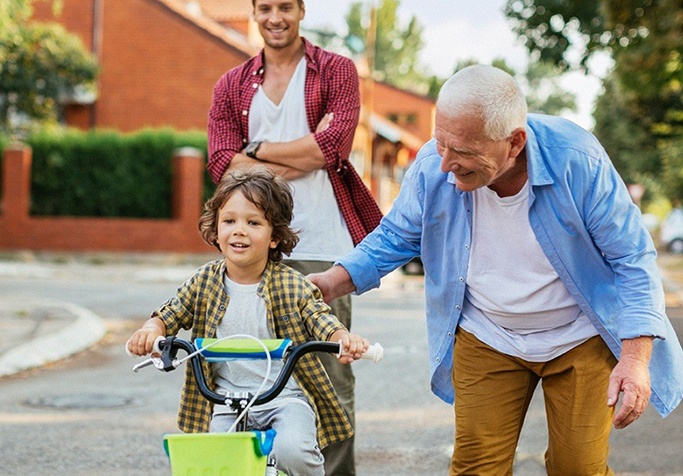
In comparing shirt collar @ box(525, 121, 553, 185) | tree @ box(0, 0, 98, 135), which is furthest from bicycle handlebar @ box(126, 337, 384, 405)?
tree @ box(0, 0, 98, 135)

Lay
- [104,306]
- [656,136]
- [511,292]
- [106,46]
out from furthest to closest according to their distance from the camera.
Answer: [656,136], [106,46], [104,306], [511,292]

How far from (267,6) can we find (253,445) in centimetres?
254

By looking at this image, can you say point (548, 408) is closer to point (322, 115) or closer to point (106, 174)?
point (322, 115)

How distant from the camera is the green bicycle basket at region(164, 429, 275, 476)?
2982 mm

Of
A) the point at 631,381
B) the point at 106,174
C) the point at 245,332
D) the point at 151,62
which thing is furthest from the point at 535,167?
the point at 151,62

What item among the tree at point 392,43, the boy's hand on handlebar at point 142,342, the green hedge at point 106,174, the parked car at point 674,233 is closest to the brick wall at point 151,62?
the green hedge at point 106,174

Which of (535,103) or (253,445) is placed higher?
(535,103)

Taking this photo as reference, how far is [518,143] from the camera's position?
384 centimetres

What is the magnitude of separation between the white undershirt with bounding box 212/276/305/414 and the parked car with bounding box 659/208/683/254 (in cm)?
4686

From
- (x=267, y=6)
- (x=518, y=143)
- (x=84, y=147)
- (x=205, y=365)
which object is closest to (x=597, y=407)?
(x=518, y=143)

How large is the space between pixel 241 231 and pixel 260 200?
13cm

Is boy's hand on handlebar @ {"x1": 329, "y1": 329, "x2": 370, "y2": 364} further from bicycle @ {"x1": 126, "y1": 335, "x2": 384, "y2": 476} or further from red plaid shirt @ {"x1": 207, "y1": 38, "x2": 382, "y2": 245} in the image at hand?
red plaid shirt @ {"x1": 207, "y1": 38, "x2": 382, "y2": 245}

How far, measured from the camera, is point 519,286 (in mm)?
4102

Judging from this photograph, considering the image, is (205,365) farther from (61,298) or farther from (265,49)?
(61,298)
